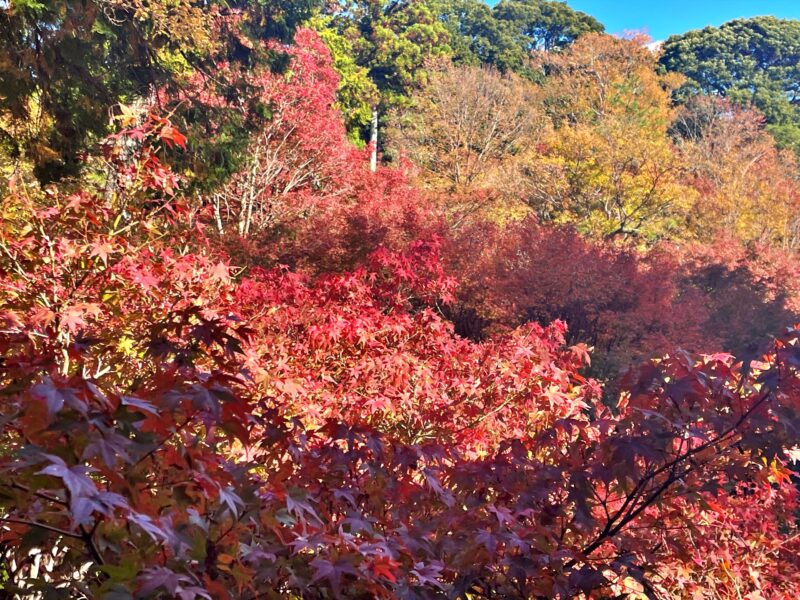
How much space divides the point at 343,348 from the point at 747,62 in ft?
131

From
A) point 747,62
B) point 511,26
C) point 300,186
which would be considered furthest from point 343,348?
point 747,62

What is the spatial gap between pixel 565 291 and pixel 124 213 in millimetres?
6984

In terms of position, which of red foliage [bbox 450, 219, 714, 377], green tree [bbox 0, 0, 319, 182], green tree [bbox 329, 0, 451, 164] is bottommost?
red foliage [bbox 450, 219, 714, 377]

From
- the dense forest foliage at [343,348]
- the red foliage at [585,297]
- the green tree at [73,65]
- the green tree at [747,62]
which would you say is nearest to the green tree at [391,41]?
the dense forest foliage at [343,348]

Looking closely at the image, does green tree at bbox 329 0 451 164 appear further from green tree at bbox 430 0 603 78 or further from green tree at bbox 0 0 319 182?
green tree at bbox 0 0 319 182

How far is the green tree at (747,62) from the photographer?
35781mm

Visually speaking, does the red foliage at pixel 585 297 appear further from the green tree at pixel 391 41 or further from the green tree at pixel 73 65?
the green tree at pixel 391 41

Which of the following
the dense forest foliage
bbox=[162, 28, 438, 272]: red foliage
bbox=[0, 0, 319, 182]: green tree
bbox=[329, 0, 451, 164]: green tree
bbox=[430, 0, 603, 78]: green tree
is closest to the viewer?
the dense forest foliage

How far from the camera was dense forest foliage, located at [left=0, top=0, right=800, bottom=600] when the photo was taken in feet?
5.42

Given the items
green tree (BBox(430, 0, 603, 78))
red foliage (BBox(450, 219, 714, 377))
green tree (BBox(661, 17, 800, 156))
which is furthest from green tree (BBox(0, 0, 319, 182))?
green tree (BBox(661, 17, 800, 156))

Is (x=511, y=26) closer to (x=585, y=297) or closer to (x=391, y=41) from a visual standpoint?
(x=391, y=41)

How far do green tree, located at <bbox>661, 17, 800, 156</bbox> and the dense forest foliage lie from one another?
16.0 m

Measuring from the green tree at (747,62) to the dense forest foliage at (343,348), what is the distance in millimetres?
15957

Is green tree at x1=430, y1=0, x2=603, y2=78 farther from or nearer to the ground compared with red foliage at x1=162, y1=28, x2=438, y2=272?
farther from the ground
